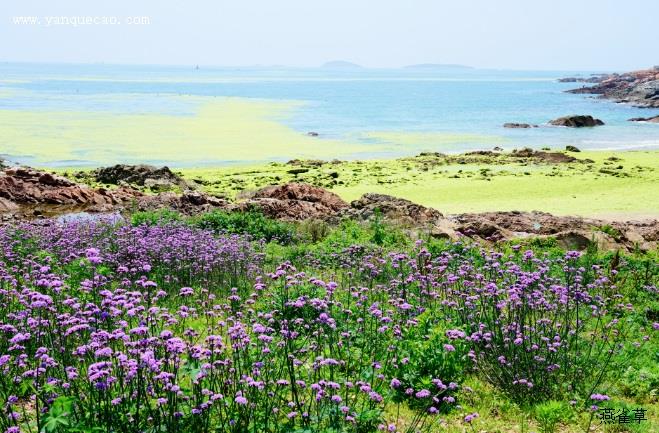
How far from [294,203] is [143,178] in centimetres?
1099

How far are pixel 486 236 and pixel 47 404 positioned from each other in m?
12.7

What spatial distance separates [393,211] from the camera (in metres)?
18.0

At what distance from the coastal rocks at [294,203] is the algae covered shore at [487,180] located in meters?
4.56

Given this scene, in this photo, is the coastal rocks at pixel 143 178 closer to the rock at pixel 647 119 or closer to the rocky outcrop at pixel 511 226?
the rocky outcrop at pixel 511 226

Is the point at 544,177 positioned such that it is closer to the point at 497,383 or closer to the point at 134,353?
the point at 497,383

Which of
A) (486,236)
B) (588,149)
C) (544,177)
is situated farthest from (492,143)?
(486,236)

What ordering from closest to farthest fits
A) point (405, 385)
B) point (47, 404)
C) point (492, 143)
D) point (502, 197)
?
point (47, 404) < point (405, 385) < point (502, 197) < point (492, 143)

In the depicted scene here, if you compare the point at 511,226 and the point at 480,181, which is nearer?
the point at 511,226

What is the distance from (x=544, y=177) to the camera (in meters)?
30.9

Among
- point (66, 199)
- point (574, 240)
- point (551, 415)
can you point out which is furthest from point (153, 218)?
point (551, 415)

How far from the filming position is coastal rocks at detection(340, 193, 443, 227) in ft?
57.3

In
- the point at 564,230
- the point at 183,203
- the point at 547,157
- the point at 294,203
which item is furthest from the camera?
the point at 547,157

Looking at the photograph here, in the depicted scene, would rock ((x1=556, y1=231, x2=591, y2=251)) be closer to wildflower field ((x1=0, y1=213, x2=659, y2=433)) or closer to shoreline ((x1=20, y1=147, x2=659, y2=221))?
wildflower field ((x1=0, y1=213, x2=659, y2=433))

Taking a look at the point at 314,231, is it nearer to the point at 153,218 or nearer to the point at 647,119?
the point at 153,218
